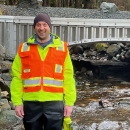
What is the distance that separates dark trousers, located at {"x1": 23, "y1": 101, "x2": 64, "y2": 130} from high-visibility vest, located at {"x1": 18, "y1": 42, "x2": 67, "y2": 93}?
145mm

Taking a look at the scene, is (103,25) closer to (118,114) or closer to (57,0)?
(118,114)

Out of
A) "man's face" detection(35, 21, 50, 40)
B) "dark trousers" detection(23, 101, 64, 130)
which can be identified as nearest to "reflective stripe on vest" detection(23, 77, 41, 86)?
"dark trousers" detection(23, 101, 64, 130)

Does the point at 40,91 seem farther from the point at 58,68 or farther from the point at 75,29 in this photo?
the point at 75,29

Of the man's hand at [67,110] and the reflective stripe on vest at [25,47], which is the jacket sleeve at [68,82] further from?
the reflective stripe on vest at [25,47]

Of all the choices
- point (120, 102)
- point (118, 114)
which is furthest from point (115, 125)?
point (120, 102)

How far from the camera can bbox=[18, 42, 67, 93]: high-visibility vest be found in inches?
143

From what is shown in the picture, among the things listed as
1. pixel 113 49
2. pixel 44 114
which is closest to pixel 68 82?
pixel 44 114

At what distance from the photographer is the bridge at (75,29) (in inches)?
547

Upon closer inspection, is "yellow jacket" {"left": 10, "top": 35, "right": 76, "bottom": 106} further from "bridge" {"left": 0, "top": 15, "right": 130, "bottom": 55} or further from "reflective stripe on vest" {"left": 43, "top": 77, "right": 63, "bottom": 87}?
"bridge" {"left": 0, "top": 15, "right": 130, "bottom": 55}

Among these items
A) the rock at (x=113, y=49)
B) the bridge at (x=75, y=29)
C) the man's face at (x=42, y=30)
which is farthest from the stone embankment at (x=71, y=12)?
the man's face at (x=42, y=30)

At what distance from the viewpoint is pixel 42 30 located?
3645 millimetres

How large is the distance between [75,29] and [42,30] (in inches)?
413

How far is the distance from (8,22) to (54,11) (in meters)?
2.64

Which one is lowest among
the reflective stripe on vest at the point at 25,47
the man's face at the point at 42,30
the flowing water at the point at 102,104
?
the flowing water at the point at 102,104
